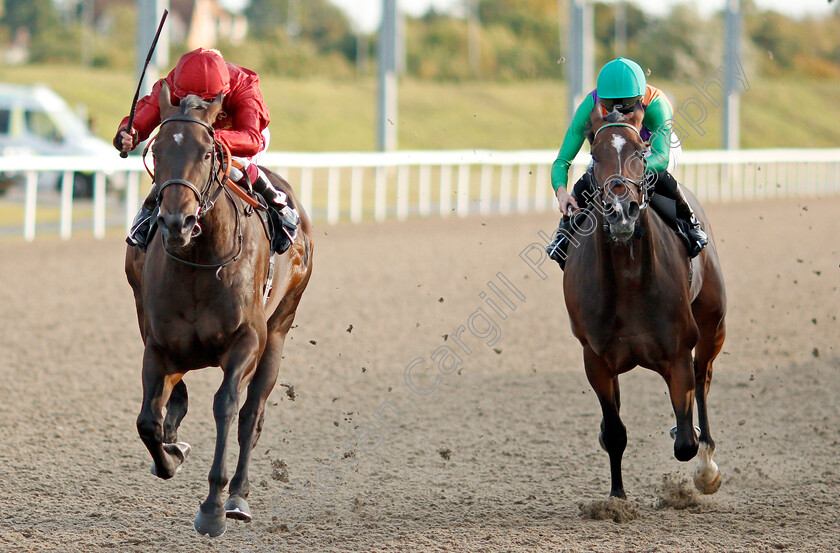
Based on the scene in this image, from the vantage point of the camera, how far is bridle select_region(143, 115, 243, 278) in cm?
432

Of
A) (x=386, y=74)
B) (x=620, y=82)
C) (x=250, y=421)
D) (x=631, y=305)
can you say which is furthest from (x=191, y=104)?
(x=386, y=74)

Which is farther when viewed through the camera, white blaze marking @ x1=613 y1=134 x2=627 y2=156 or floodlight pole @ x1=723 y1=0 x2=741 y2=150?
floodlight pole @ x1=723 y1=0 x2=741 y2=150

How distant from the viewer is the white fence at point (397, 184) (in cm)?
1590

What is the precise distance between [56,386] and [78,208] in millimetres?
12856

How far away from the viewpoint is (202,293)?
4.73 meters

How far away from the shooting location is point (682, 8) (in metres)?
60.4

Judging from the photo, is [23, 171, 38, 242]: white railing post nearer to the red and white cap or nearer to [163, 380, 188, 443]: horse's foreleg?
[163, 380, 188, 443]: horse's foreleg

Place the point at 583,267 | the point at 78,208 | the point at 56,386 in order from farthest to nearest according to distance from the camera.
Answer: the point at 78,208, the point at 56,386, the point at 583,267

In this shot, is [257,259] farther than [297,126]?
No

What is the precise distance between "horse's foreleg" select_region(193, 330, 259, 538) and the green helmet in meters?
1.83

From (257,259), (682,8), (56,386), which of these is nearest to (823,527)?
(257,259)

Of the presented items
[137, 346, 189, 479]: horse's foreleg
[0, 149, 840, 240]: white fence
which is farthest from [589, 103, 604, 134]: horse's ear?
[0, 149, 840, 240]: white fence

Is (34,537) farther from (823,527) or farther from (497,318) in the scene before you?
(497,318)

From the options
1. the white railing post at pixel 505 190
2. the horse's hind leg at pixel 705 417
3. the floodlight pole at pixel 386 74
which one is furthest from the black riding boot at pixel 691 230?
the floodlight pole at pixel 386 74
